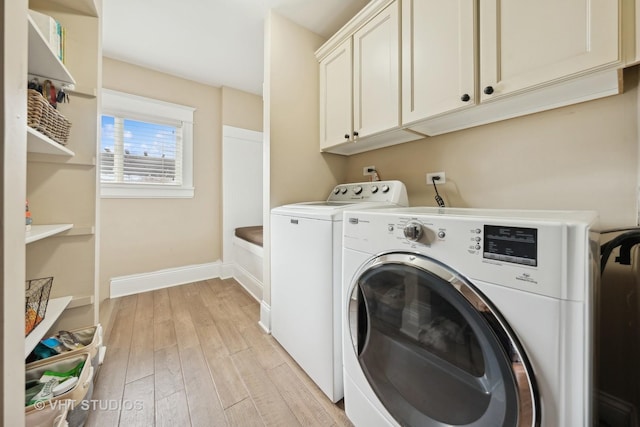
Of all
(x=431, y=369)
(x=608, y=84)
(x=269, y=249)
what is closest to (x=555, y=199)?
(x=608, y=84)

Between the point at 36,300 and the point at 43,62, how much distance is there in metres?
1.15

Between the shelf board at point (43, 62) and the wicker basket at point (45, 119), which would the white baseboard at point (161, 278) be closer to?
the wicker basket at point (45, 119)

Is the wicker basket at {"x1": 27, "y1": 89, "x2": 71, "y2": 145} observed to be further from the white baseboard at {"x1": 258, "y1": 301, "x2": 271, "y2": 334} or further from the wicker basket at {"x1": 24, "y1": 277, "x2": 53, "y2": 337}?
the white baseboard at {"x1": 258, "y1": 301, "x2": 271, "y2": 334}

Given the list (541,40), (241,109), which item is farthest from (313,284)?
(241,109)

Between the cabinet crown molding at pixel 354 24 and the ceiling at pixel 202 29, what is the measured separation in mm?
219

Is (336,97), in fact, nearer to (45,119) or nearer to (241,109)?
(45,119)

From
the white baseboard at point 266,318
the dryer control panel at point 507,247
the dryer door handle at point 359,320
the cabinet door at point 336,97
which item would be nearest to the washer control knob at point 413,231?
the dryer control panel at point 507,247

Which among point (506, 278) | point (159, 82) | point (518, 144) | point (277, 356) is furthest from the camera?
point (159, 82)

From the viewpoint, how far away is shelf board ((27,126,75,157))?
0.95 m

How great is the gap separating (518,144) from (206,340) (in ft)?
7.48

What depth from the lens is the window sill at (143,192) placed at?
2.32 metres

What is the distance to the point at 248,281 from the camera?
2498 mm

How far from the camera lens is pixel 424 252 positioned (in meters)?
0.69

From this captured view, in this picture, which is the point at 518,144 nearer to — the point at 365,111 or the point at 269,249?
the point at 365,111
